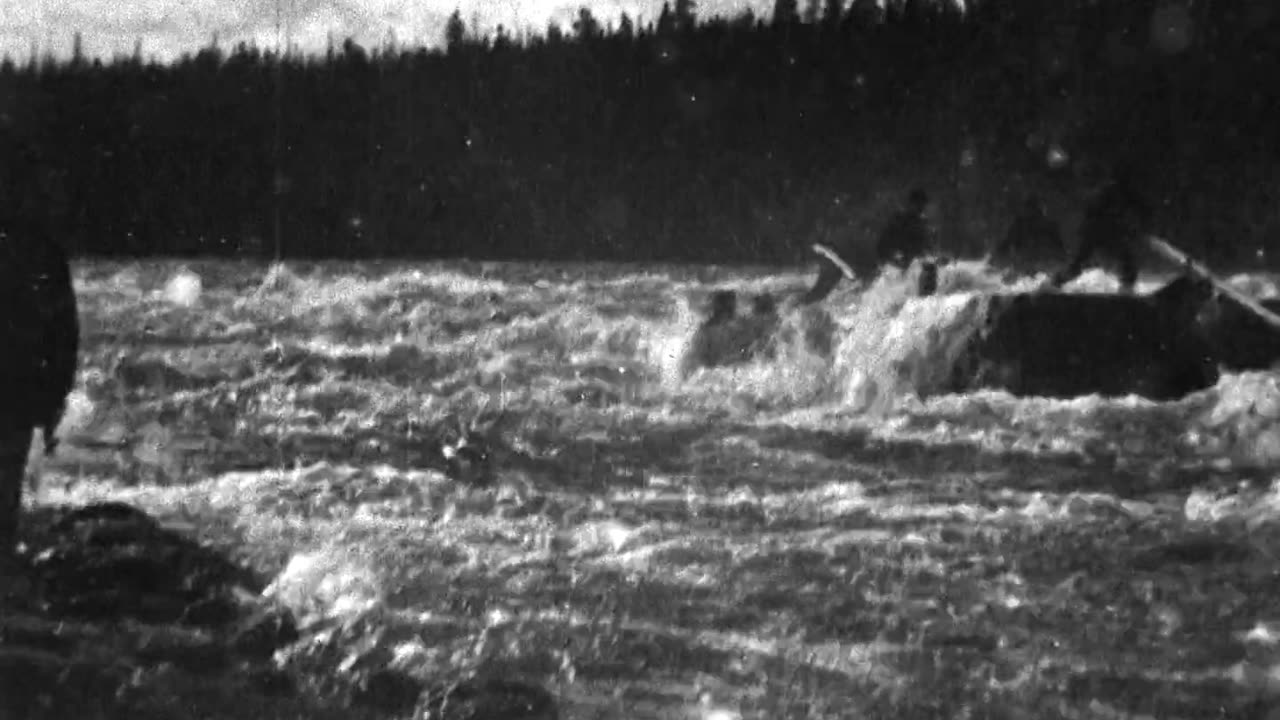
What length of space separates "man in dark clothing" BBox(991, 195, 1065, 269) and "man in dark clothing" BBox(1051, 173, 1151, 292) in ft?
0.10

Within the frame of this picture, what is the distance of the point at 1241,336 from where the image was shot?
1589 mm

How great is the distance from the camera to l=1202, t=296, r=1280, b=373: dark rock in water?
1.58m

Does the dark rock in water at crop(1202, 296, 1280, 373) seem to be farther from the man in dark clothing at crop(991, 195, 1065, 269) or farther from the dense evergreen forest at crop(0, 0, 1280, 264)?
the man in dark clothing at crop(991, 195, 1065, 269)

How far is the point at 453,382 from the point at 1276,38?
1.20 meters

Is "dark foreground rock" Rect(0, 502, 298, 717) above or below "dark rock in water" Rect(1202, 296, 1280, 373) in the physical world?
below

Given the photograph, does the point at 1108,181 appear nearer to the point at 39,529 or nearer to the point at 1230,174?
the point at 1230,174

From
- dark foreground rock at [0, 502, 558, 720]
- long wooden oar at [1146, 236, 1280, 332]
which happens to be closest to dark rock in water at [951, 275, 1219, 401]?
long wooden oar at [1146, 236, 1280, 332]

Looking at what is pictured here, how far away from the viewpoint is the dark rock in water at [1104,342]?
5.22ft

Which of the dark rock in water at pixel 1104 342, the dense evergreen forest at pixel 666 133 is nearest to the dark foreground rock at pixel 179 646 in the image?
the dense evergreen forest at pixel 666 133

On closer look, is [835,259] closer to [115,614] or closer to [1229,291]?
[1229,291]

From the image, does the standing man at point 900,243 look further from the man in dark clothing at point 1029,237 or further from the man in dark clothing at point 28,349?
the man in dark clothing at point 28,349

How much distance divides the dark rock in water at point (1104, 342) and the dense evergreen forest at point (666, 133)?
0.09m

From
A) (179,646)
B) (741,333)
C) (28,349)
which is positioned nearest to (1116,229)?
(741,333)

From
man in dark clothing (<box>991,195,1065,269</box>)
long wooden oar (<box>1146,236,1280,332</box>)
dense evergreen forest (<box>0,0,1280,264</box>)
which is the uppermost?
dense evergreen forest (<box>0,0,1280,264</box>)
